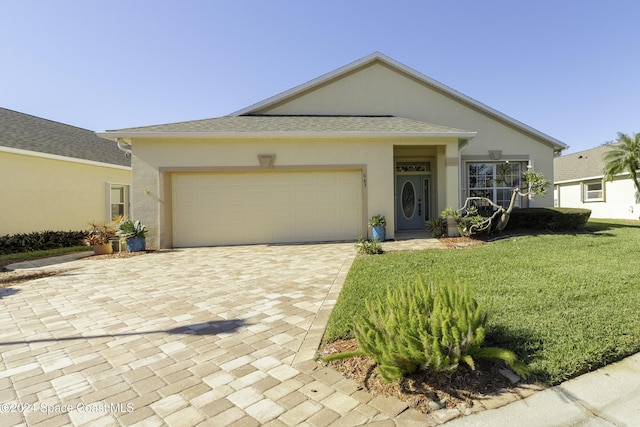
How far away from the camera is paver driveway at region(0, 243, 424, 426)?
89.7 inches

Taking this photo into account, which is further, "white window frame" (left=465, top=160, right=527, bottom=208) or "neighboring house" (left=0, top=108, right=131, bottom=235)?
"white window frame" (left=465, top=160, right=527, bottom=208)

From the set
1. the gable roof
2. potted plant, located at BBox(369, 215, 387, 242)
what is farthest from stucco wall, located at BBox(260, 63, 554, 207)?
potted plant, located at BBox(369, 215, 387, 242)

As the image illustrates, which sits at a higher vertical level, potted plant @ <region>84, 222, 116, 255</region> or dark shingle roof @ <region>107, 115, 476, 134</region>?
dark shingle roof @ <region>107, 115, 476, 134</region>

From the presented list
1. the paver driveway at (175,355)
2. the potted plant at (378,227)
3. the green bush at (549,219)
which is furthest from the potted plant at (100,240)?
→ the green bush at (549,219)

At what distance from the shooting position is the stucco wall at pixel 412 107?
44.0 feet

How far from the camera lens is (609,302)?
4047 mm

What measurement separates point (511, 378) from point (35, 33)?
12.6 m

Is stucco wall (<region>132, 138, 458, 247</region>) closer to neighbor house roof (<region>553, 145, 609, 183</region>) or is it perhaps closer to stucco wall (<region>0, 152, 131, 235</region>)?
stucco wall (<region>0, 152, 131, 235</region>)

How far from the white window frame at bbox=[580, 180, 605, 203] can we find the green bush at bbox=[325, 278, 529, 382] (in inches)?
1006

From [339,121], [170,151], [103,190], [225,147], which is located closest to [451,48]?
[339,121]

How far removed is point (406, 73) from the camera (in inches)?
539

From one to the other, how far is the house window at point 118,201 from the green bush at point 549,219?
56.5 ft

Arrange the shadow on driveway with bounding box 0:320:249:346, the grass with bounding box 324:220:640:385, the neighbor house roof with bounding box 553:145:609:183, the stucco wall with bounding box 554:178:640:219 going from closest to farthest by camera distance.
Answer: the grass with bounding box 324:220:640:385 < the shadow on driveway with bounding box 0:320:249:346 < the stucco wall with bounding box 554:178:640:219 < the neighbor house roof with bounding box 553:145:609:183

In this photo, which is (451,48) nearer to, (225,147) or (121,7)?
(225,147)
